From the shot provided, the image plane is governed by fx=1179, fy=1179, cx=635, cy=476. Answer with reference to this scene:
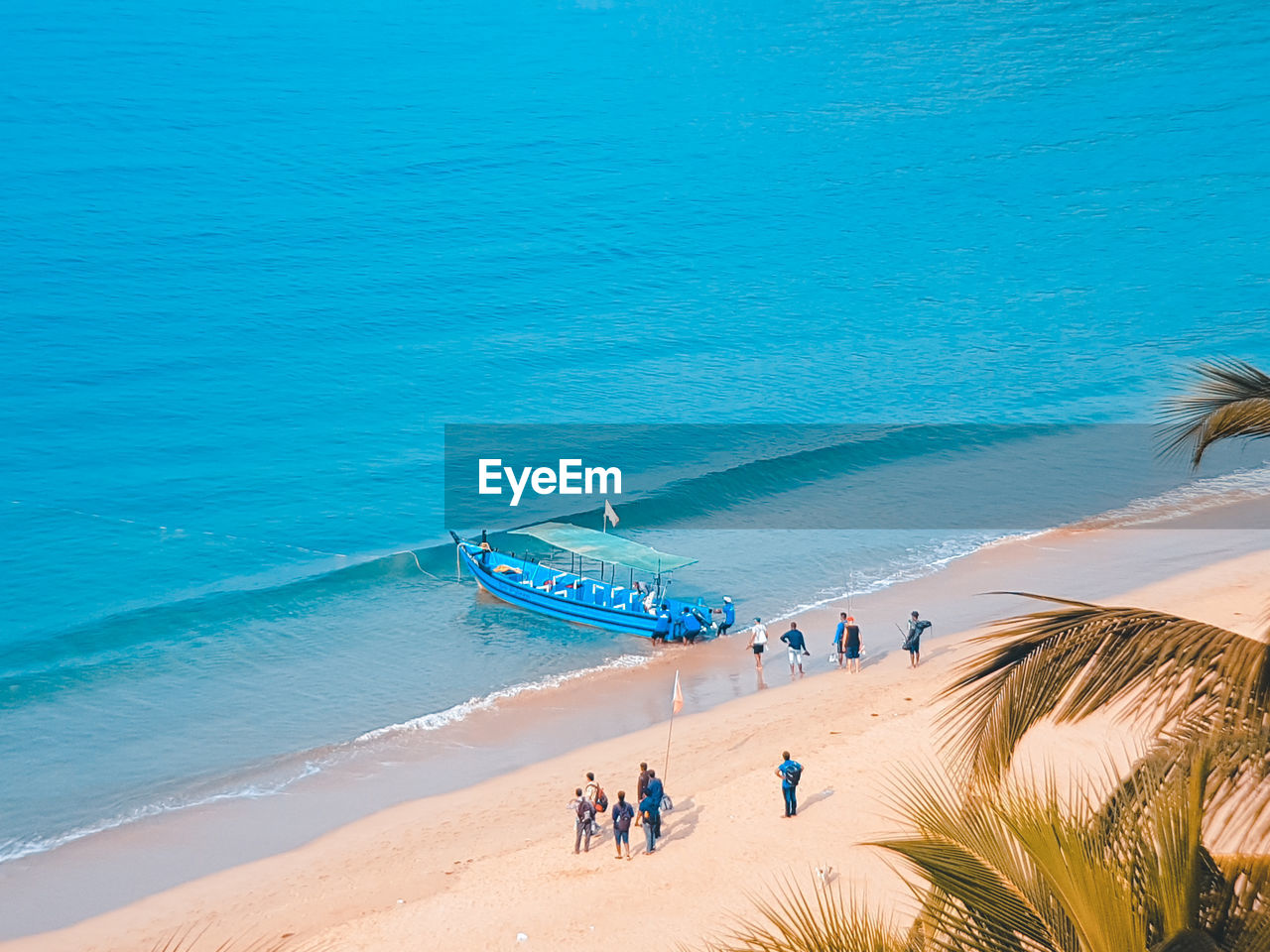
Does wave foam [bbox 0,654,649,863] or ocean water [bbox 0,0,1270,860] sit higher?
ocean water [bbox 0,0,1270,860]

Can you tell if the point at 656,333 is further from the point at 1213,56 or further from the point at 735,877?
the point at 1213,56

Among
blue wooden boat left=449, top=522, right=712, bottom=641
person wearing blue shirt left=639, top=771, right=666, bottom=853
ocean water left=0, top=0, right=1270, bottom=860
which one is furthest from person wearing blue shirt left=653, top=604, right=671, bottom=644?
person wearing blue shirt left=639, top=771, right=666, bottom=853

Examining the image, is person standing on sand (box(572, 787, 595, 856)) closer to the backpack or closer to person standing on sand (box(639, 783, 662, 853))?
the backpack

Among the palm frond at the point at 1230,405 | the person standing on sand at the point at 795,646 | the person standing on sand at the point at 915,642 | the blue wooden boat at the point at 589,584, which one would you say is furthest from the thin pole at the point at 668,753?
the palm frond at the point at 1230,405

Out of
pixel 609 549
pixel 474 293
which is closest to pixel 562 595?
pixel 609 549

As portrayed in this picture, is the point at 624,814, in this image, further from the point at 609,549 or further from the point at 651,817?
the point at 609,549
